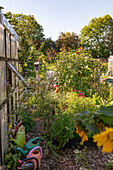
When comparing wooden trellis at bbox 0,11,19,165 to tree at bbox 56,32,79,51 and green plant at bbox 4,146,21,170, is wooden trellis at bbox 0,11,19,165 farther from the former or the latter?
tree at bbox 56,32,79,51

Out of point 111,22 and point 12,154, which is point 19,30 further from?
point 111,22

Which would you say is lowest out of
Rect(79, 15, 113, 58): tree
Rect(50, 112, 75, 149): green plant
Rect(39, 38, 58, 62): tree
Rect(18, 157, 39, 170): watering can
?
Rect(18, 157, 39, 170): watering can

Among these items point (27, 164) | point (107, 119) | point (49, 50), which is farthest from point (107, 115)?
point (49, 50)


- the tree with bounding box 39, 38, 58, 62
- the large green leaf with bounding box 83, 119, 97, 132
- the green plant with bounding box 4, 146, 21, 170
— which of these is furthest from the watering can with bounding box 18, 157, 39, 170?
the tree with bounding box 39, 38, 58, 62

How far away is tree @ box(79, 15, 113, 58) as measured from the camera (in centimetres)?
2936

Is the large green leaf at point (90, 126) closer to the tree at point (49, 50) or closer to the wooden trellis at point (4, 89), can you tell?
the wooden trellis at point (4, 89)

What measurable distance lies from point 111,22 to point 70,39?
1446 cm

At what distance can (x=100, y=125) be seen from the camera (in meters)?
0.45

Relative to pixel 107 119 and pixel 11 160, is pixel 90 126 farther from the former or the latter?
pixel 11 160

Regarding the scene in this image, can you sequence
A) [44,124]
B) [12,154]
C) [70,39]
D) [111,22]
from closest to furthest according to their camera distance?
[12,154] < [44,124] < [70,39] < [111,22]

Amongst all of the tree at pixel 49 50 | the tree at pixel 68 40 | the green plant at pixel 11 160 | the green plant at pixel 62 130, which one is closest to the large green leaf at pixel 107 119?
the green plant at pixel 11 160

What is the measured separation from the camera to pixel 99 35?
101ft

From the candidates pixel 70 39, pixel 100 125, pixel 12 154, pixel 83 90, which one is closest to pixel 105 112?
pixel 100 125

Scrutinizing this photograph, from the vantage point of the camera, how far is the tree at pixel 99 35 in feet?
96.3
